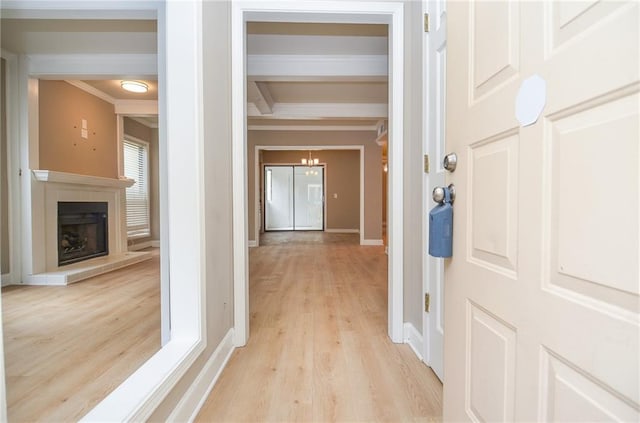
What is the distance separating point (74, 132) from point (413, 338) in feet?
15.7

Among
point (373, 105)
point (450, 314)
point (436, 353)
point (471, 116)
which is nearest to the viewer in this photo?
point (471, 116)

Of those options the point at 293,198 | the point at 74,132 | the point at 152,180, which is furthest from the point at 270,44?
the point at 293,198

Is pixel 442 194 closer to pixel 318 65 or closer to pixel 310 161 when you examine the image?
pixel 318 65

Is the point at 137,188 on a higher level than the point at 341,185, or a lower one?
lower

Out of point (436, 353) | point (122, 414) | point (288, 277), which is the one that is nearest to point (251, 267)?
point (288, 277)

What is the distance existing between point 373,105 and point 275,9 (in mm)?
3510

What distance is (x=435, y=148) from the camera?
1.65 metres

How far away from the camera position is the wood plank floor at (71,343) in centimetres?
138

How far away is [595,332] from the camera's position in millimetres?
528

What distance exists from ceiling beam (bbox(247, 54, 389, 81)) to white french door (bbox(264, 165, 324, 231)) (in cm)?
712

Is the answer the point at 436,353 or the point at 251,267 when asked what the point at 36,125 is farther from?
the point at 436,353

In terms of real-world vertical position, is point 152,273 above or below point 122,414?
below

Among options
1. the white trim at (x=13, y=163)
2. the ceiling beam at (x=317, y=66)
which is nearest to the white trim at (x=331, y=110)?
the ceiling beam at (x=317, y=66)

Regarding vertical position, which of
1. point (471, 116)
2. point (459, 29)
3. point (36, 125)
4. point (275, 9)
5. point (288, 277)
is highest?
point (275, 9)
